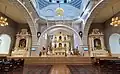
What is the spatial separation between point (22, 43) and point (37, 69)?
9.67 metres

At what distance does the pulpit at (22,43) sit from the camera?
39.8 ft

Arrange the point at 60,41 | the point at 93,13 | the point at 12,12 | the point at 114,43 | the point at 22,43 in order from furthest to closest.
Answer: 1. the point at 60,41
2. the point at 22,43
3. the point at 114,43
4. the point at 12,12
5. the point at 93,13

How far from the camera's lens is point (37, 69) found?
3756mm

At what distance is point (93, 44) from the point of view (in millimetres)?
12523

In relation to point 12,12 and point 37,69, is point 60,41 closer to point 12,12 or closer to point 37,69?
point 12,12

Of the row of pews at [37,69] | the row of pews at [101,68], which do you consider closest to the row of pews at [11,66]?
the row of pews at [37,69]

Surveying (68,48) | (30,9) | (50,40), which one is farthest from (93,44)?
(30,9)

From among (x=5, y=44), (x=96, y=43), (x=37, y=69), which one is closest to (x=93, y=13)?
(x=96, y=43)

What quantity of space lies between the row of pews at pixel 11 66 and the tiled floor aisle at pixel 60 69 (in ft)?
2.91

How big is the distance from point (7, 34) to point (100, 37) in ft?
28.3

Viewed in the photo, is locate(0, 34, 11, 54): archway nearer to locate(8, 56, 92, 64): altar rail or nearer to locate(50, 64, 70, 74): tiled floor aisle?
locate(8, 56, 92, 64): altar rail

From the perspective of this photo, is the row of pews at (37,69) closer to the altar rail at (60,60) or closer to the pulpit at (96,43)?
the altar rail at (60,60)

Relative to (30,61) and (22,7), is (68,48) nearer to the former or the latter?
(22,7)

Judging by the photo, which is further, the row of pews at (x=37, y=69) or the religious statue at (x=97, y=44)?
the religious statue at (x=97, y=44)
